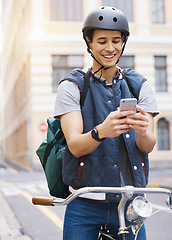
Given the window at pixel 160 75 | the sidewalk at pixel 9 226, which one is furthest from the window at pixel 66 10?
the sidewalk at pixel 9 226

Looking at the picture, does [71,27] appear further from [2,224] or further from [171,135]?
[2,224]

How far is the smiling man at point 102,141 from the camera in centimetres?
198

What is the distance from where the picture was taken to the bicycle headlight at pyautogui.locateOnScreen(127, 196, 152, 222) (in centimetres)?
173

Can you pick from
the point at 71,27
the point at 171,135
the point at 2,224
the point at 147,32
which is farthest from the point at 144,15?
the point at 2,224

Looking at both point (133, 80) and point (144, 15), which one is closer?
point (133, 80)

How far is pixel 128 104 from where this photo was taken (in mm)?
1666

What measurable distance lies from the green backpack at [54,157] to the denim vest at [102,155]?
104mm

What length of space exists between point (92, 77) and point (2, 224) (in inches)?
199

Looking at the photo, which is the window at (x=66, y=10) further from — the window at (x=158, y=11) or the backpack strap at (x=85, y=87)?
the backpack strap at (x=85, y=87)

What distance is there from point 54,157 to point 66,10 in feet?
64.9

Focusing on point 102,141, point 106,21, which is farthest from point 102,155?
point 106,21

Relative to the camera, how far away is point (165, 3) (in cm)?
2161

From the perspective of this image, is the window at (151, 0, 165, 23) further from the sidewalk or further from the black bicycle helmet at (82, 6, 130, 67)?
the black bicycle helmet at (82, 6, 130, 67)

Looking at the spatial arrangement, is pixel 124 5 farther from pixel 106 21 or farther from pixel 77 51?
pixel 106 21
